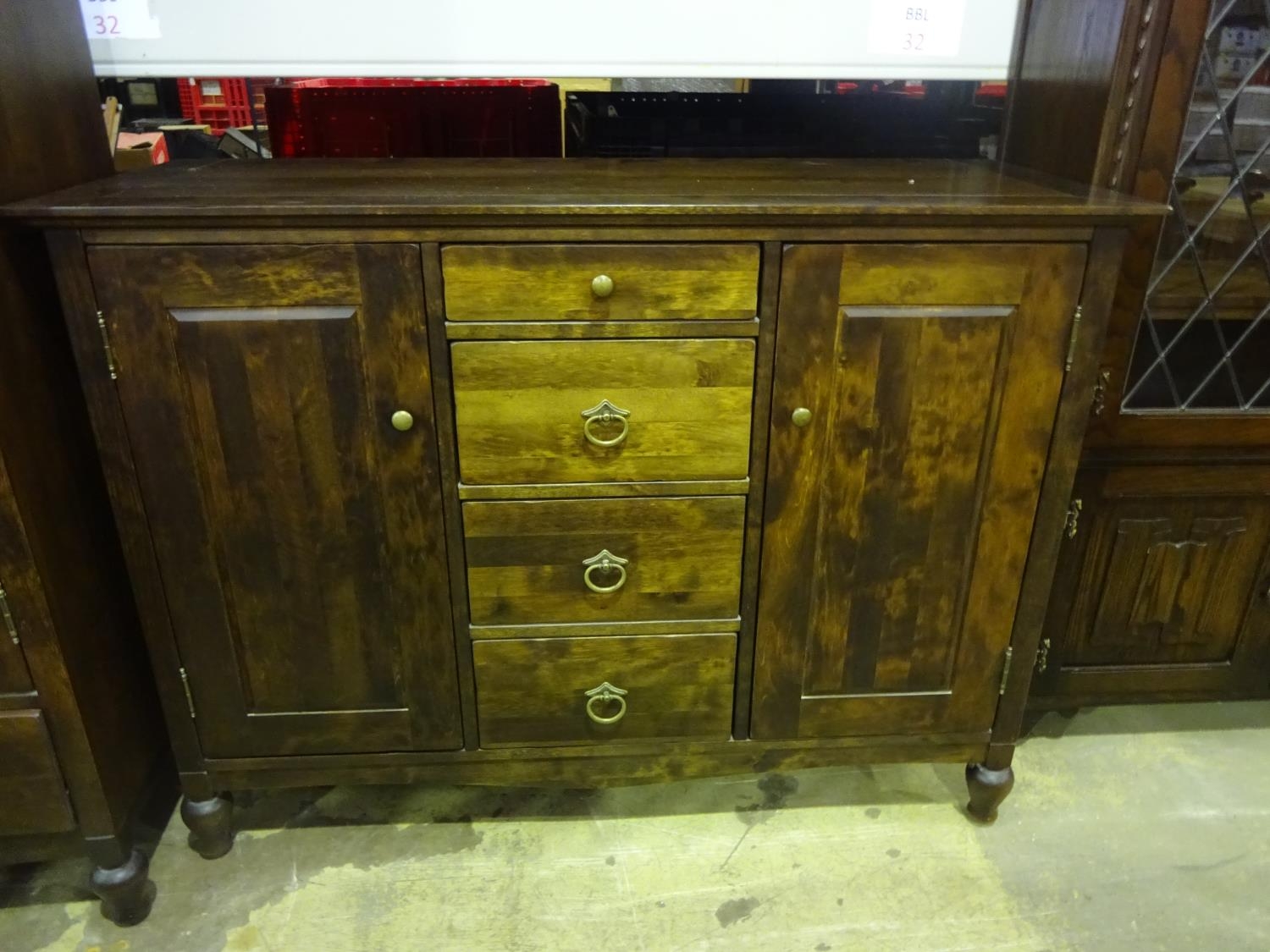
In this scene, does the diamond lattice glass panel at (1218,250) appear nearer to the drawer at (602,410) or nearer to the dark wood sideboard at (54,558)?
the drawer at (602,410)

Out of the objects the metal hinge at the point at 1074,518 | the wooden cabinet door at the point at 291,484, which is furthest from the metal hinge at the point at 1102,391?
the wooden cabinet door at the point at 291,484

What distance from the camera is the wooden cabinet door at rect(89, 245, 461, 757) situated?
1033 mm

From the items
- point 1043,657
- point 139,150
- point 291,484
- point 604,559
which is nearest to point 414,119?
point 139,150

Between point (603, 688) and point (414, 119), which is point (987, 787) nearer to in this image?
point (603, 688)

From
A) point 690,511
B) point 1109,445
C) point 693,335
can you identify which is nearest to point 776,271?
point 693,335

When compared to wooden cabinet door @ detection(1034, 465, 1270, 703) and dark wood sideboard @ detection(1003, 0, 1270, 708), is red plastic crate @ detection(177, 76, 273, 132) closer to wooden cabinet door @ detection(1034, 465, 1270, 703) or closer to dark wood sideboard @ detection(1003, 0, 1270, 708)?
dark wood sideboard @ detection(1003, 0, 1270, 708)

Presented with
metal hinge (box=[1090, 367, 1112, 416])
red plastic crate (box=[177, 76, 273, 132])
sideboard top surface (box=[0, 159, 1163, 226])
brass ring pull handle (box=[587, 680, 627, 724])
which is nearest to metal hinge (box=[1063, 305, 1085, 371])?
sideboard top surface (box=[0, 159, 1163, 226])

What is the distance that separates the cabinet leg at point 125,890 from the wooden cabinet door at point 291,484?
0.55ft

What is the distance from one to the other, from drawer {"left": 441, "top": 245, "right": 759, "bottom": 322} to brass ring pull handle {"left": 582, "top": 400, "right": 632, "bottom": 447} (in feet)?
0.35

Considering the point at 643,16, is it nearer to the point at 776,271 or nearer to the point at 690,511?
the point at 776,271

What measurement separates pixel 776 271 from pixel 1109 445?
624 millimetres

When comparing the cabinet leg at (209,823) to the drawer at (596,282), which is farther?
the cabinet leg at (209,823)

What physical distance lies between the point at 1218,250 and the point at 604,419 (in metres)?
0.90

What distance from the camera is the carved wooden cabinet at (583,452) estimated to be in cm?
104
